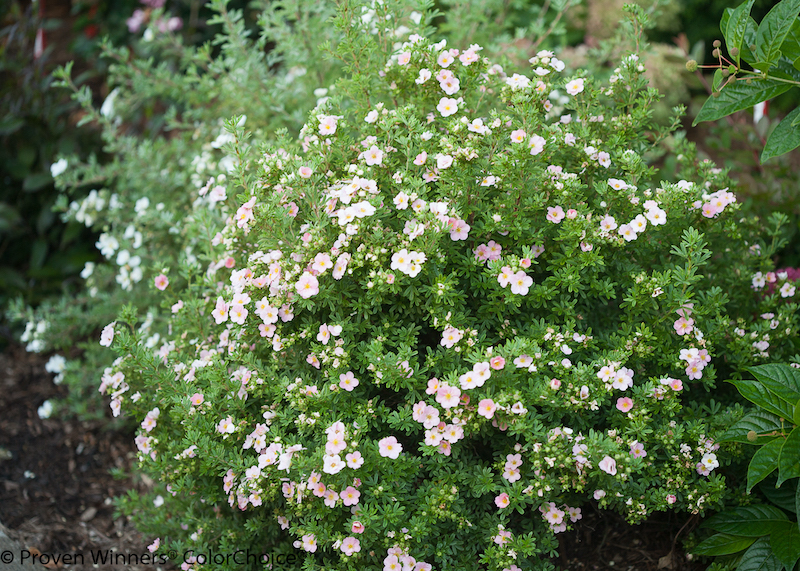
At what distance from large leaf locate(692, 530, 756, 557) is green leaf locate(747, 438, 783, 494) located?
0.33 meters

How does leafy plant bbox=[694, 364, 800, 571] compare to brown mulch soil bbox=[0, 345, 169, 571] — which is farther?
brown mulch soil bbox=[0, 345, 169, 571]

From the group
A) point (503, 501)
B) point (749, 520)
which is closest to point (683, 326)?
point (749, 520)

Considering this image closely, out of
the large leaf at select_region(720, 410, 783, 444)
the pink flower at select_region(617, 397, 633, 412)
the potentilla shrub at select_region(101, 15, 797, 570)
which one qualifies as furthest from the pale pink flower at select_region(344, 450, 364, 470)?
the large leaf at select_region(720, 410, 783, 444)

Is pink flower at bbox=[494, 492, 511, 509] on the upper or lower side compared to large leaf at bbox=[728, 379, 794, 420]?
lower

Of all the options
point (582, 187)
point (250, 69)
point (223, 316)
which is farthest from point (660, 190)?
point (250, 69)

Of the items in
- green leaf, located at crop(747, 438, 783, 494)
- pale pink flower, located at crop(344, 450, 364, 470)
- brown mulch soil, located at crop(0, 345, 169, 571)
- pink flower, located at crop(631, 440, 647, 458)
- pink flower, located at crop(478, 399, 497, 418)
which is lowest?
brown mulch soil, located at crop(0, 345, 169, 571)

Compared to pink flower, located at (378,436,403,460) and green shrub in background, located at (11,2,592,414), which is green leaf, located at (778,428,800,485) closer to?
pink flower, located at (378,436,403,460)

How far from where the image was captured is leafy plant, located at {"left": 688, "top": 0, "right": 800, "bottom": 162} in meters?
1.81

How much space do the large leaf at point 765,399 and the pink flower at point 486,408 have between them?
2.19 ft

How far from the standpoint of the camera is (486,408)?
5.74 feet

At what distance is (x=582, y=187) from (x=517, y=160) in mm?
221

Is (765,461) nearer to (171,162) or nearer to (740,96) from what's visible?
(740,96)

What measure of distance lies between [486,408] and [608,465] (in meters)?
0.35

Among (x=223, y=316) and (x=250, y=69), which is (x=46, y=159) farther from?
(x=223, y=316)
